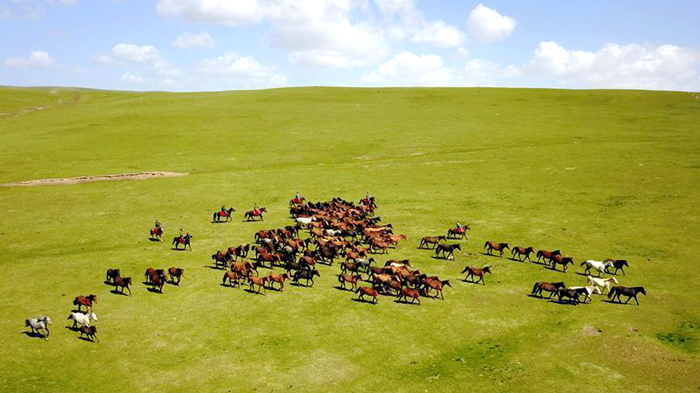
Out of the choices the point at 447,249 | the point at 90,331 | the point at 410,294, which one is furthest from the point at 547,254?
the point at 90,331

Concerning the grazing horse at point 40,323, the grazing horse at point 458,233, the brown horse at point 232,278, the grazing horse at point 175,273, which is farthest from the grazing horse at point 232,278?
the grazing horse at point 458,233

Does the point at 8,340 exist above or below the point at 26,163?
below

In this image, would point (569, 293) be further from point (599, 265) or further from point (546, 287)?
point (599, 265)

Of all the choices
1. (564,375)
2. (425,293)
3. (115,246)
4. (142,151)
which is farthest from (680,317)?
(142,151)

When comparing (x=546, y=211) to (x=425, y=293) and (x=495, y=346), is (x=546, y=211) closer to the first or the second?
(x=425, y=293)

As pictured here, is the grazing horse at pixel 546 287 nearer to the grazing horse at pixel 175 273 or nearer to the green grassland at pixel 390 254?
the green grassland at pixel 390 254
